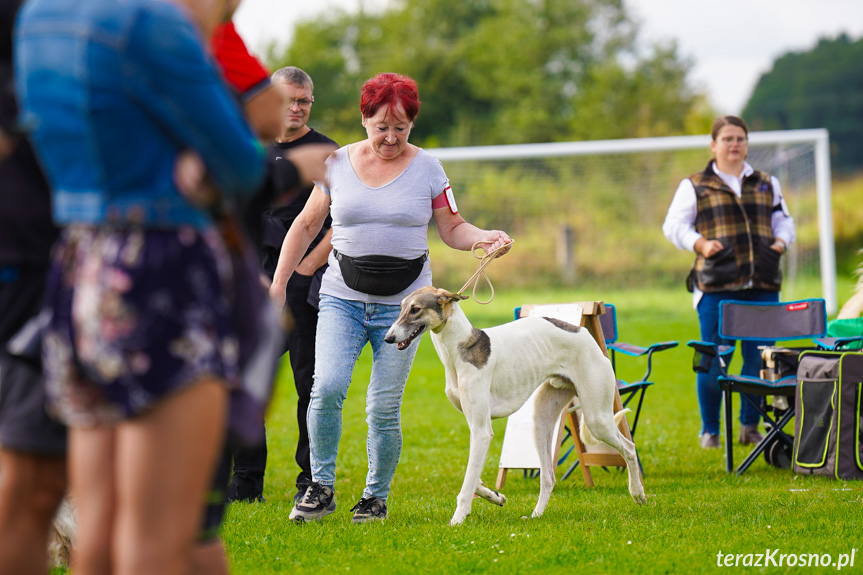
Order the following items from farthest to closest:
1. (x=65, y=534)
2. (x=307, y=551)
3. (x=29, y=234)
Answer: (x=307, y=551)
(x=65, y=534)
(x=29, y=234)

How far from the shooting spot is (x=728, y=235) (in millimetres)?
7367

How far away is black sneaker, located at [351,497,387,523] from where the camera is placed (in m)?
4.83

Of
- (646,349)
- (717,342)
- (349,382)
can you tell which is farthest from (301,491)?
(717,342)

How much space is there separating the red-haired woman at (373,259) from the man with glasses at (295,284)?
0.61 meters

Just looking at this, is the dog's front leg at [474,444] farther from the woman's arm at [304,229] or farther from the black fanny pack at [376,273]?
the woman's arm at [304,229]

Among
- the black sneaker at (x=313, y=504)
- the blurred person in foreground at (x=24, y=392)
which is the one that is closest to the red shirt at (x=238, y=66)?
the blurred person in foreground at (x=24, y=392)

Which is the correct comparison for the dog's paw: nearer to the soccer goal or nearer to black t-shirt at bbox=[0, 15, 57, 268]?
black t-shirt at bbox=[0, 15, 57, 268]

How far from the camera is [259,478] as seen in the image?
562cm

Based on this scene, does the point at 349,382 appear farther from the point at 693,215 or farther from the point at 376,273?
the point at 693,215

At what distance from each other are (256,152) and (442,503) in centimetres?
392

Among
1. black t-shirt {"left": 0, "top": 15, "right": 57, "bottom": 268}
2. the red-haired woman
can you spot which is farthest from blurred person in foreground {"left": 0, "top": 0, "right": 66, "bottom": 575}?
the red-haired woman

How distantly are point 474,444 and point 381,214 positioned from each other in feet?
4.03

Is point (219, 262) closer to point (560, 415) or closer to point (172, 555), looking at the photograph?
point (172, 555)

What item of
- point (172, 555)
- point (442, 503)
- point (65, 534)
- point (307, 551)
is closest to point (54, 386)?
point (172, 555)
